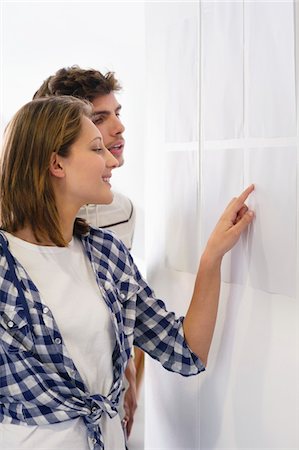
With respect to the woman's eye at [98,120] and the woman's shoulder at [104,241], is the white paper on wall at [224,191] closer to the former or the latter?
the woman's shoulder at [104,241]

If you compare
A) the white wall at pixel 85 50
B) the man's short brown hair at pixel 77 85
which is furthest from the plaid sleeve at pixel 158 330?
the white wall at pixel 85 50

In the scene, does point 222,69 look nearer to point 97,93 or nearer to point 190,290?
point 97,93

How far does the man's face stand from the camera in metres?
1.69

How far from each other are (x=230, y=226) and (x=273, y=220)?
0.14 meters

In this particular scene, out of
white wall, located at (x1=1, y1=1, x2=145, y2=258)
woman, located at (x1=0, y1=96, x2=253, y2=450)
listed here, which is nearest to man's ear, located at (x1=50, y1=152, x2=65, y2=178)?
woman, located at (x1=0, y1=96, x2=253, y2=450)

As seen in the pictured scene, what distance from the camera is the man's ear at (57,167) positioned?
4.54 ft

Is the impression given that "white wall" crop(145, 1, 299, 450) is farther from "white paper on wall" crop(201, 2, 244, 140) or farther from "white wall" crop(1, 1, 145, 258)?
"white wall" crop(1, 1, 145, 258)

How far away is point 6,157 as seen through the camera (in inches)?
54.8

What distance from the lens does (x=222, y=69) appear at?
56.7 inches

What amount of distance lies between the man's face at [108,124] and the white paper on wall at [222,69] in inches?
10.0

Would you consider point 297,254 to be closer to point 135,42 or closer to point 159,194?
point 159,194

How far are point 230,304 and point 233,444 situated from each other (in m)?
0.29

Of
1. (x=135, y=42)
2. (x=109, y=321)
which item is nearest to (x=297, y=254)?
(x=109, y=321)

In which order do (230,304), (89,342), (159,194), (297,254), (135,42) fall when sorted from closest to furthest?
1. (297,254)
2. (89,342)
3. (230,304)
4. (159,194)
5. (135,42)
